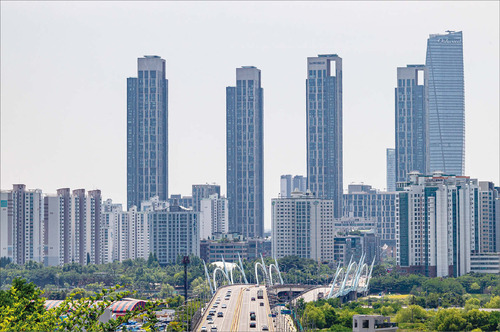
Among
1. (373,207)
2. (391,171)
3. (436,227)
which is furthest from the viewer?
(391,171)

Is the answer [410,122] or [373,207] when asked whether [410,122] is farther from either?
[373,207]

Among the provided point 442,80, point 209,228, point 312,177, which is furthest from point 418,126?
point 209,228

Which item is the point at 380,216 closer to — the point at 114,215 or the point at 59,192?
the point at 114,215

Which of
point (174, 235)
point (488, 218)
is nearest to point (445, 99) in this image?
point (174, 235)

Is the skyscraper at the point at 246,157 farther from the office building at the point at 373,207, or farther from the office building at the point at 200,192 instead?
the office building at the point at 373,207

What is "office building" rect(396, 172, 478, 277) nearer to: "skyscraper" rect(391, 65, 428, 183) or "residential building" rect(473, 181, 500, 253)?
"residential building" rect(473, 181, 500, 253)

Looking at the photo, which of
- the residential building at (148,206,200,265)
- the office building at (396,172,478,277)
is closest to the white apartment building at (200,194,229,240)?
the residential building at (148,206,200,265)
